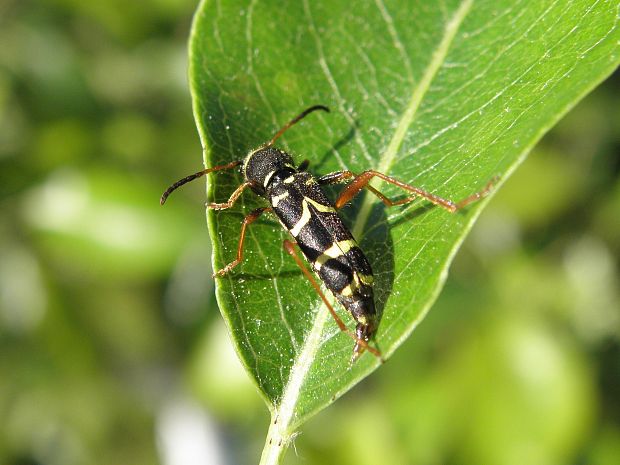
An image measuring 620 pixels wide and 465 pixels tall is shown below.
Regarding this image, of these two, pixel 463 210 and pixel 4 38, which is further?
pixel 4 38

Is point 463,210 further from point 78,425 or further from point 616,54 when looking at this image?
point 78,425

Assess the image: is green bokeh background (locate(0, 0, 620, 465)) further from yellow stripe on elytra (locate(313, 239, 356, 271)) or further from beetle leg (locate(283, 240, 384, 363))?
beetle leg (locate(283, 240, 384, 363))

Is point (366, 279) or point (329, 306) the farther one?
point (366, 279)

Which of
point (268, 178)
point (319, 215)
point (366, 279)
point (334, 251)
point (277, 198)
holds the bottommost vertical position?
point (366, 279)

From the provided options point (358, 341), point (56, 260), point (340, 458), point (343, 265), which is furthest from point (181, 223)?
point (358, 341)

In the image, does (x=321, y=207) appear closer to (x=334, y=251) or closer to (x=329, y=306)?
(x=334, y=251)

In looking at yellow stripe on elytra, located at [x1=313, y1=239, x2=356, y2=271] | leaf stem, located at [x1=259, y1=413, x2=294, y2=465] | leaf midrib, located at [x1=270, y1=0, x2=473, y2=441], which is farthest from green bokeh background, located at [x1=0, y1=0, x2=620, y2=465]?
leaf stem, located at [x1=259, y1=413, x2=294, y2=465]

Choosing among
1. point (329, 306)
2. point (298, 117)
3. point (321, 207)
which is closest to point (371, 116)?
point (298, 117)
